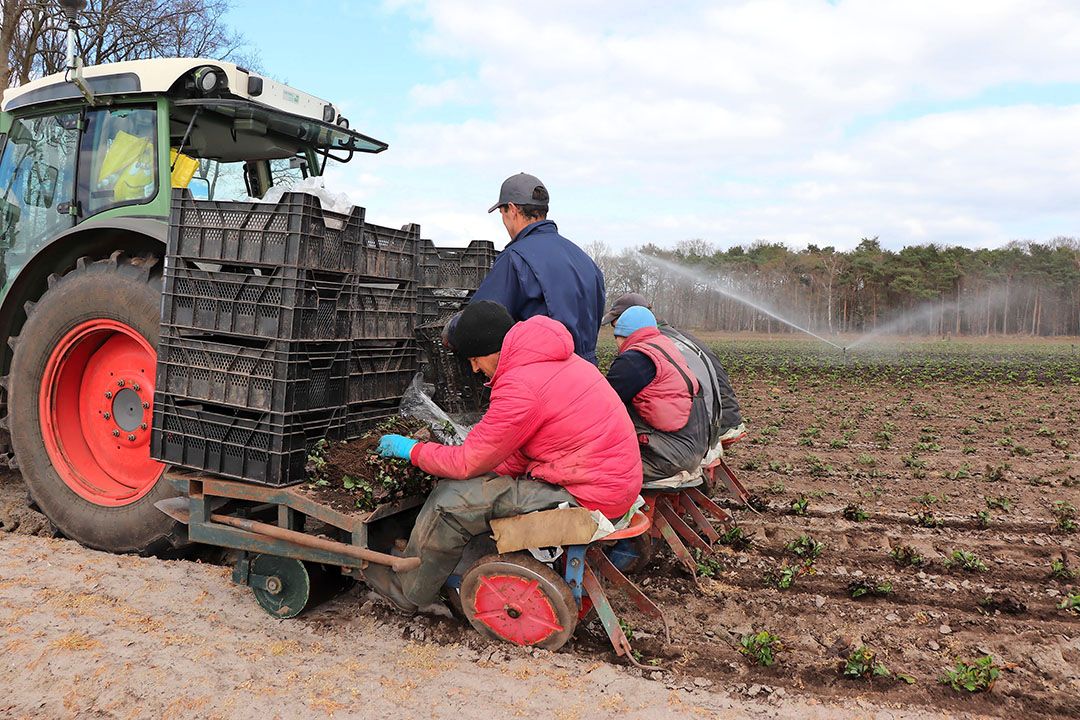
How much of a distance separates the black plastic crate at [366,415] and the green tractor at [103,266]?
45.0 inches

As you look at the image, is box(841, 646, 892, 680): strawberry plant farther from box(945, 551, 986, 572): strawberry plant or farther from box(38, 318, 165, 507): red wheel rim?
box(38, 318, 165, 507): red wheel rim

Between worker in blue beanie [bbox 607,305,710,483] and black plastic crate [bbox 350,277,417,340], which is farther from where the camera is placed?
worker in blue beanie [bbox 607,305,710,483]

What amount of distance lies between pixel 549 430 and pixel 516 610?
2.83ft

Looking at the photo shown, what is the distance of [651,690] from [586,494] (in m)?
0.89

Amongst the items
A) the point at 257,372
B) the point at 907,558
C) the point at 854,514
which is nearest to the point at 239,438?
the point at 257,372

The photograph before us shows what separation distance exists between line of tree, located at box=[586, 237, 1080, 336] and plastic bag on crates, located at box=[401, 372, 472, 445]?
52.2 metres

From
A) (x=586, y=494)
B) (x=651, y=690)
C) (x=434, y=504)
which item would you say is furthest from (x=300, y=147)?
(x=651, y=690)

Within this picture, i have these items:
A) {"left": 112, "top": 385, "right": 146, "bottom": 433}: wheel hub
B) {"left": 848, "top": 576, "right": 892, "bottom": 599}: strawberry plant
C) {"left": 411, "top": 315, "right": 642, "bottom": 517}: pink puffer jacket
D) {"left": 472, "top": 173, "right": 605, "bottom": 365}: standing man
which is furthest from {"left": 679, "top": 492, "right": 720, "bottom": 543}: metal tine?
{"left": 112, "top": 385, "right": 146, "bottom": 433}: wheel hub

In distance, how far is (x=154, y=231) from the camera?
4359 millimetres

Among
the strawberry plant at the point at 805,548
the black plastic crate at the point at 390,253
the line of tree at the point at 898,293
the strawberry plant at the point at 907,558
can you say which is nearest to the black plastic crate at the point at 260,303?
the black plastic crate at the point at 390,253

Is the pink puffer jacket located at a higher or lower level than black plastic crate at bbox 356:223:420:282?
lower

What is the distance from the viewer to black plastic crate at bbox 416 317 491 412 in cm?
462

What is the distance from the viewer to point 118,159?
16.3 feet

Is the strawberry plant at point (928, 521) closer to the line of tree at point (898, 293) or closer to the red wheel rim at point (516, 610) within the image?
the red wheel rim at point (516, 610)
